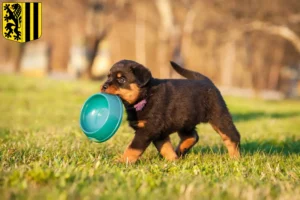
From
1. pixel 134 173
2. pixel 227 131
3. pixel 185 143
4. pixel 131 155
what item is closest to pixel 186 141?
pixel 185 143

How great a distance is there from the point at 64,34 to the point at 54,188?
38520 millimetres

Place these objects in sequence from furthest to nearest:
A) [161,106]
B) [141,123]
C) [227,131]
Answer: [227,131] → [161,106] → [141,123]

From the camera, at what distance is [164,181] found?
11.4 feet

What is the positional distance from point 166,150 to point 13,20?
148 inches

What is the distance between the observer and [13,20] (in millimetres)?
7297

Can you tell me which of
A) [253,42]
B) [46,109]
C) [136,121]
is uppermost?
[253,42]

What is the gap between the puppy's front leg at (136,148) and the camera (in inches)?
181

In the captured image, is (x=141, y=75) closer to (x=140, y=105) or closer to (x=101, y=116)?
(x=140, y=105)

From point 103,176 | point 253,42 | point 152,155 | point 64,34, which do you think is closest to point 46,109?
point 152,155

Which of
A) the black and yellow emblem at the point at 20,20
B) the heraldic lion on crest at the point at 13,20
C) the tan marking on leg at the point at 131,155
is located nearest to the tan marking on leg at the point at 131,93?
the tan marking on leg at the point at 131,155

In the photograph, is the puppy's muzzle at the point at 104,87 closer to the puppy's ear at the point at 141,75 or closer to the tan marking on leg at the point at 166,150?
the puppy's ear at the point at 141,75

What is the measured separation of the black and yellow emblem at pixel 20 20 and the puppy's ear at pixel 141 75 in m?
3.12

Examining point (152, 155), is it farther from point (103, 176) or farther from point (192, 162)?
point (103, 176)

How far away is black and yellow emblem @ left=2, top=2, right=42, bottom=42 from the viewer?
719 cm
